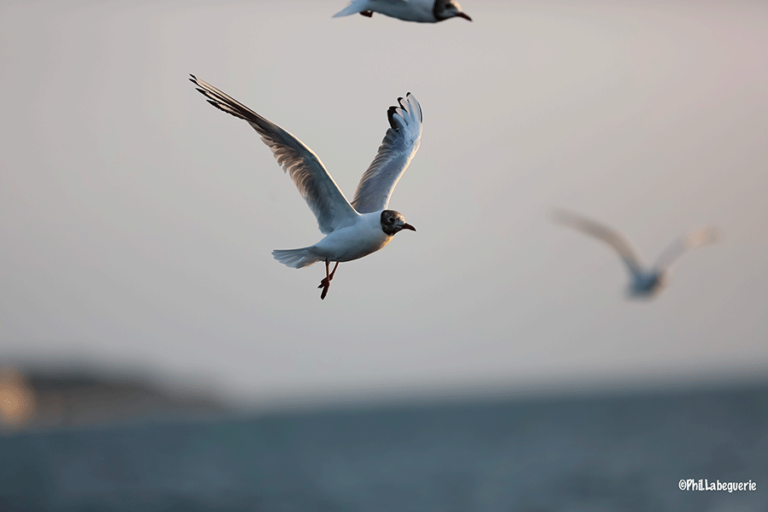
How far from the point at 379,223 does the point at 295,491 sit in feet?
97.6

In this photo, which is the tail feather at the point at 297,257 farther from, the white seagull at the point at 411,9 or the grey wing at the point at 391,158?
the white seagull at the point at 411,9

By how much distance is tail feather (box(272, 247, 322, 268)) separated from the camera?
718 cm

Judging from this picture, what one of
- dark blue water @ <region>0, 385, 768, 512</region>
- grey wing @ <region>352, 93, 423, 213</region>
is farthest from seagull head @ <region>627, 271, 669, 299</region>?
dark blue water @ <region>0, 385, 768, 512</region>

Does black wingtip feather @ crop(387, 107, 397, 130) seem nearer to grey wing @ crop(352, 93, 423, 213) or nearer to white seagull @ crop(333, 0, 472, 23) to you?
grey wing @ crop(352, 93, 423, 213)

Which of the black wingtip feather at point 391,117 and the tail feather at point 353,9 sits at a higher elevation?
the black wingtip feather at point 391,117

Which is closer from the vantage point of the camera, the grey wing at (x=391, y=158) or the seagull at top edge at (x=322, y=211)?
the seagull at top edge at (x=322, y=211)

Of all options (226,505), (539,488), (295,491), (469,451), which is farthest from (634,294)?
(469,451)

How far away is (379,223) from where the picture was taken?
679cm

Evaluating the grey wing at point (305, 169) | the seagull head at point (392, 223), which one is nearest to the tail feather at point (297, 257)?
the grey wing at point (305, 169)

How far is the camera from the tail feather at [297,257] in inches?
283

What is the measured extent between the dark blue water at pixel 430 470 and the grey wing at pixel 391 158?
21.2 metres

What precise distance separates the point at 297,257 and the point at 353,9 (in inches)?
85.3

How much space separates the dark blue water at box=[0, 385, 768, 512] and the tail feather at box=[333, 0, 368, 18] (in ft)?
77.6

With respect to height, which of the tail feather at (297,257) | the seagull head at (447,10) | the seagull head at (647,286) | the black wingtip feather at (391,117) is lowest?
the tail feather at (297,257)
